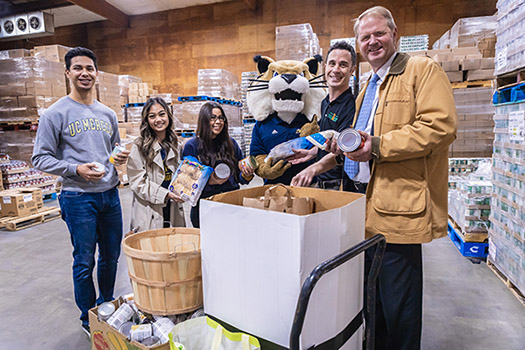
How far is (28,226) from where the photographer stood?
17.1ft

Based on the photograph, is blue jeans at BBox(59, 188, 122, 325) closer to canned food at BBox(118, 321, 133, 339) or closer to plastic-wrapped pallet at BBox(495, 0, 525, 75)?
canned food at BBox(118, 321, 133, 339)

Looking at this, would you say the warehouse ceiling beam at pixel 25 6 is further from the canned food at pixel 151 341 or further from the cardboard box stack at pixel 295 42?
the canned food at pixel 151 341

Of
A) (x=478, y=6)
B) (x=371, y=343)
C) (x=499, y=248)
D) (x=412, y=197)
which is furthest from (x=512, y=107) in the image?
(x=478, y=6)

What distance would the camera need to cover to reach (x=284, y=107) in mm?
2459

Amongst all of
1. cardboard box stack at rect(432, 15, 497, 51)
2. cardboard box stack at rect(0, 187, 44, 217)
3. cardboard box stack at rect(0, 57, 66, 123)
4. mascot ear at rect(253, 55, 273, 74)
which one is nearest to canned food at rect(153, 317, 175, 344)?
mascot ear at rect(253, 55, 273, 74)

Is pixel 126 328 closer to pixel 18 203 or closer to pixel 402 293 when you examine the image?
pixel 402 293

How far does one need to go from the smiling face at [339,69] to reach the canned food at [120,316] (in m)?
1.87

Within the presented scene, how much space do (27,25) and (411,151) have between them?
10.4m

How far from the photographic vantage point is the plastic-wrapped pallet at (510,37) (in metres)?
2.64

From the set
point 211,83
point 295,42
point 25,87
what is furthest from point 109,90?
point 295,42

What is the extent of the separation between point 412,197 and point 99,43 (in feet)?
Answer: 42.8

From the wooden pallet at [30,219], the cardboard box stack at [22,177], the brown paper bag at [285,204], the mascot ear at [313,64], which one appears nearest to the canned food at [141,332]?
the brown paper bag at [285,204]

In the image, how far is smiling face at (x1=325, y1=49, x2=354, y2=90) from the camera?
237 cm

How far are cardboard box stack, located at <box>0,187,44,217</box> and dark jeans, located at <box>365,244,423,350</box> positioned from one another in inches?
218
